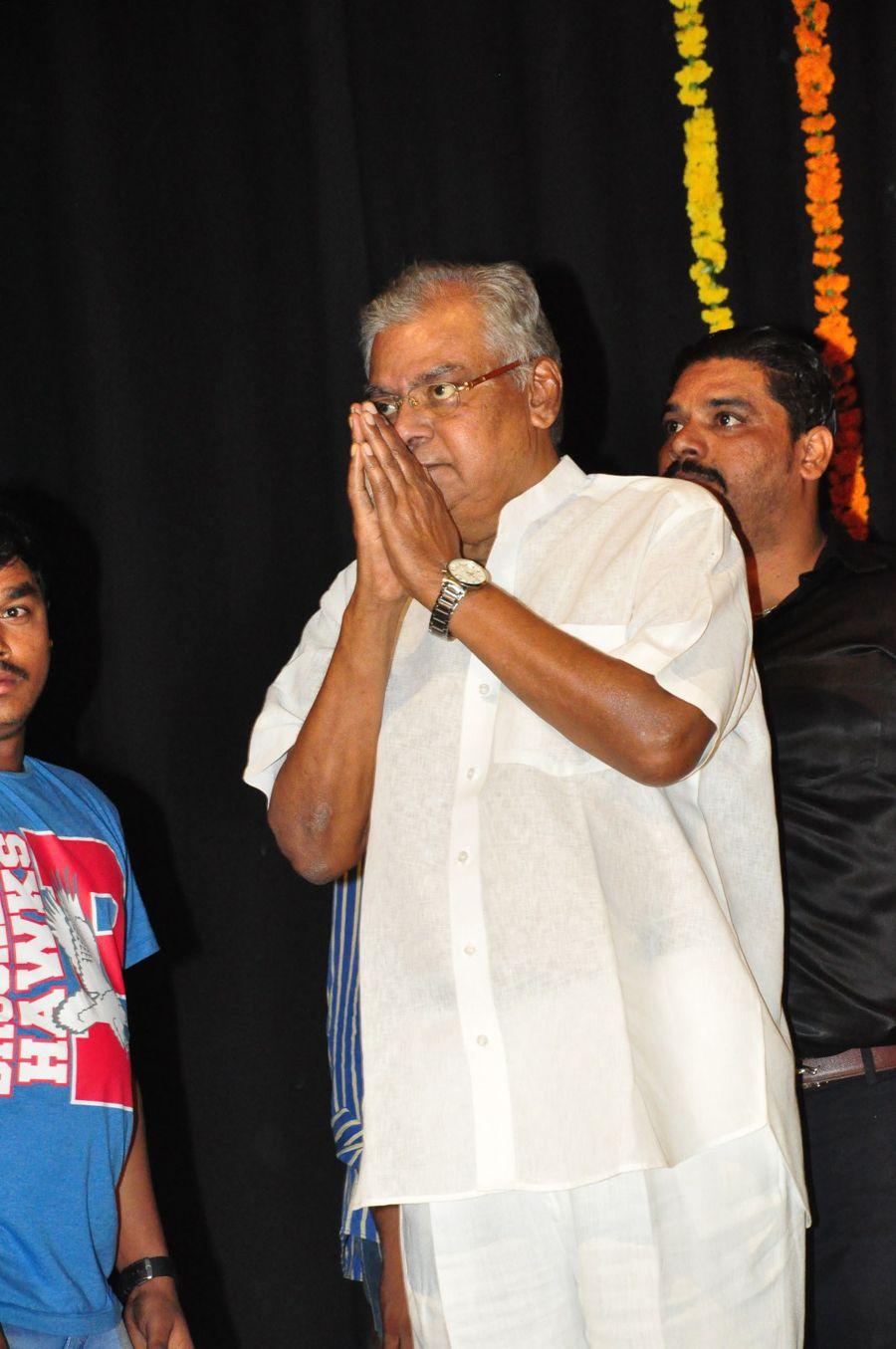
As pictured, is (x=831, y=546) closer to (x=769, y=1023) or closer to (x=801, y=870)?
(x=801, y=870)

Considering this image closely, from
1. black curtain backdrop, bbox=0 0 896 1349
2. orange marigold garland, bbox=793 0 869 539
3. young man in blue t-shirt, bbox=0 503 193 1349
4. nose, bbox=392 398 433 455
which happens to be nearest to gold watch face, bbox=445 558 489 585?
nose, bbox=392 398 433 455

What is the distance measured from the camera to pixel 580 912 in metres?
1.52

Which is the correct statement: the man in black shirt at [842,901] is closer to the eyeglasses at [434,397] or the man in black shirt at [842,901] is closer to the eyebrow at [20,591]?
the eyeglasses at [434,397]

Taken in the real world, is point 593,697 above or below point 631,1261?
above

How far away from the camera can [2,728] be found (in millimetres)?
1895

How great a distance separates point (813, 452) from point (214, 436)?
1100 millimetres

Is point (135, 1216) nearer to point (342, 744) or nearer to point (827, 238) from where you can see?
point (342, 744)

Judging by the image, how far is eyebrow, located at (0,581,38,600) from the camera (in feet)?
6.40

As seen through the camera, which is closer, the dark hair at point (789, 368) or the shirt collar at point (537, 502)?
the shirt collar at point (537, 502)

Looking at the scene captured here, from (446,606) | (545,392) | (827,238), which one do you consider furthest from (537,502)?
Answer: (827,238)

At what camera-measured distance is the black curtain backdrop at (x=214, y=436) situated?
8.57 feet

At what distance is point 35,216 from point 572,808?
167 cm

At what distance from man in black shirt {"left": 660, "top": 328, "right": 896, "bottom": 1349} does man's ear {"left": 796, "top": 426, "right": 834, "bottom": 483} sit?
0.17 metres

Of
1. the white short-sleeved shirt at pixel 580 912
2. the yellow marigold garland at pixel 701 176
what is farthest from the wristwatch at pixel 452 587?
the yellow marigold garland at pixel 701 176
